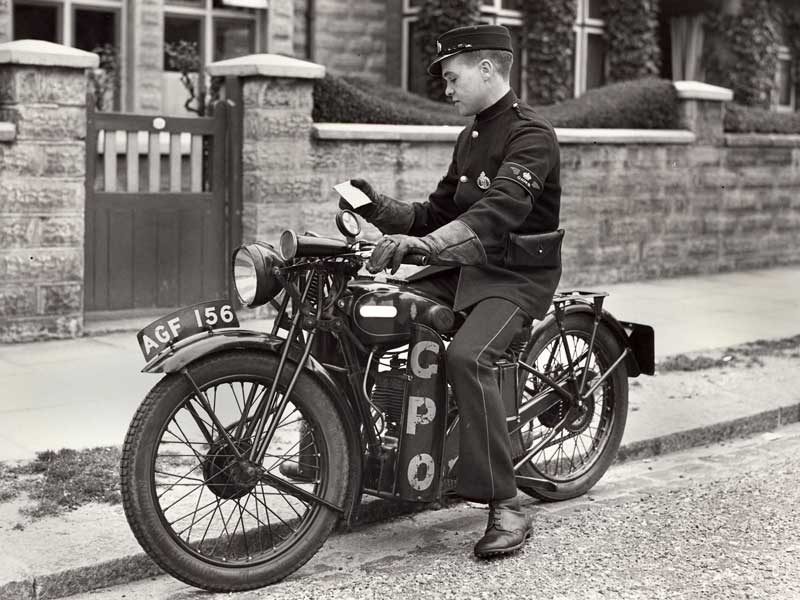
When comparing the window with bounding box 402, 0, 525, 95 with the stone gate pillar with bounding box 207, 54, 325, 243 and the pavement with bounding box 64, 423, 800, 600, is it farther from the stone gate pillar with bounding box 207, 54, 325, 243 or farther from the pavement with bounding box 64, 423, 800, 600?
the pavement with bounding box 64, 423, 800, 600

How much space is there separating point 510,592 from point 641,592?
47cm

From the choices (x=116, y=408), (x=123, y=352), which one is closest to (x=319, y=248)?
(x=116, y=408)

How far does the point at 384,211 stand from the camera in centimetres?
535

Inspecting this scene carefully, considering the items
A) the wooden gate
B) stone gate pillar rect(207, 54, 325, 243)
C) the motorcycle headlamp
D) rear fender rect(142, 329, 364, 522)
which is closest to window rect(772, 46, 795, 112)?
stone gate pillar rect(207, 54, 325, 243)

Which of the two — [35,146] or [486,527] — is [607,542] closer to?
[486,527]

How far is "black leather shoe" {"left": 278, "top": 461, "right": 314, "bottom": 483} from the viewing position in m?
4.96

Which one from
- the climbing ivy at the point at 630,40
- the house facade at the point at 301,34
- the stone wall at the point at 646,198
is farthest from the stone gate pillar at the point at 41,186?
the climbing ivy at the point at 630,40

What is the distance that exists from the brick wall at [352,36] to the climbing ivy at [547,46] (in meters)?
2.03

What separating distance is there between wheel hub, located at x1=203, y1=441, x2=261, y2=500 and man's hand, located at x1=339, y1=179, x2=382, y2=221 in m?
1.07

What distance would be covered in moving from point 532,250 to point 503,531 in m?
1.09

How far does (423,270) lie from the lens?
5.36m

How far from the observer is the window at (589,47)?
1811cm

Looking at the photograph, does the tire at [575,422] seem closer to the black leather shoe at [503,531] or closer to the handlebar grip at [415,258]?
the black leather shoe at [503,531]

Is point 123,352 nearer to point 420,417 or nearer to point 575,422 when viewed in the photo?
point 575,422
